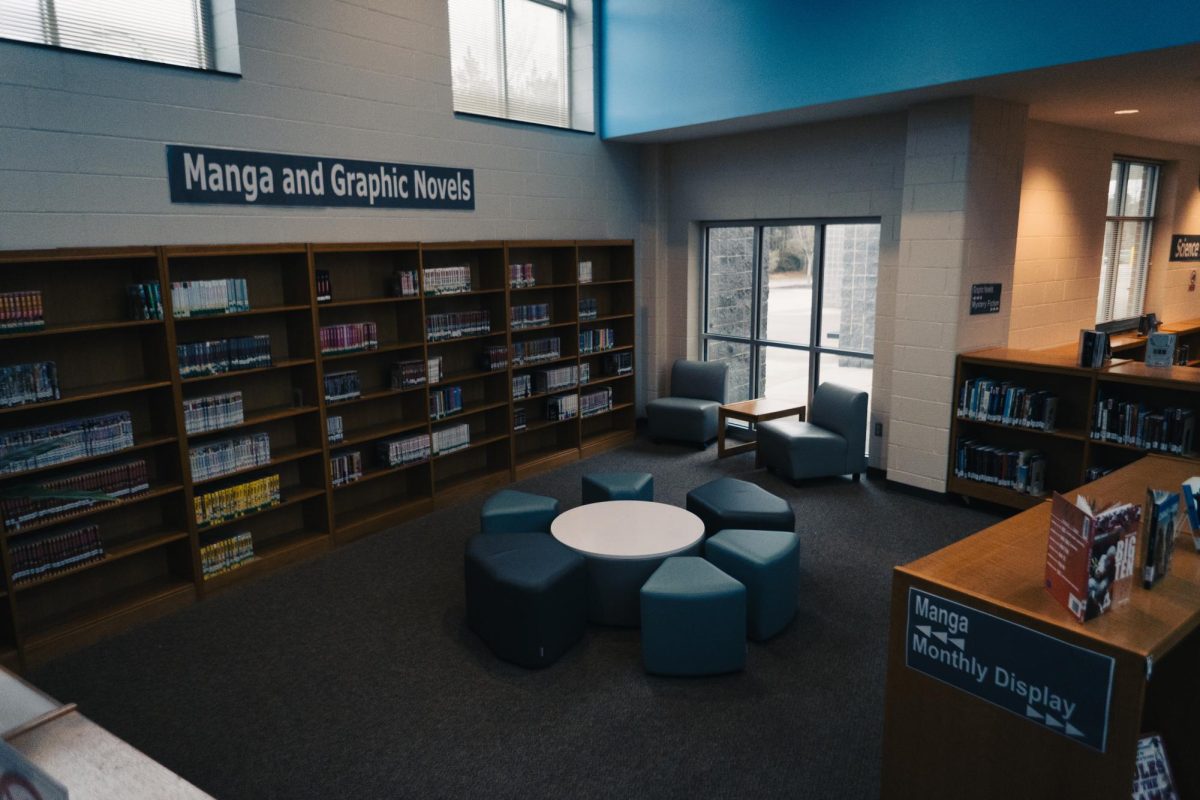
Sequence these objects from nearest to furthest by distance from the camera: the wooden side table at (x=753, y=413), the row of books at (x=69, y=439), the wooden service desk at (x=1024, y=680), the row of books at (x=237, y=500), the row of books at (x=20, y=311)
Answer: the wooden service desk at (x=1024, y=680)
the row of books at (x=20, y=311)
the row of books at (x=69, y=439)
the row of books at (x=237, y=500)
the wooden side table at (x=753, y=413)

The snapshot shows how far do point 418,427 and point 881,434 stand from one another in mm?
3877

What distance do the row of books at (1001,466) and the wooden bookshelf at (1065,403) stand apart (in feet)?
0.14

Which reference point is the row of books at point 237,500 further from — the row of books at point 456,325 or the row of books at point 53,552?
the row of books at point 456,325

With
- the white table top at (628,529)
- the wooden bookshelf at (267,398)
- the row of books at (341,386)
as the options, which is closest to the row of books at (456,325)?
the wooden bookshelf at (267,398)

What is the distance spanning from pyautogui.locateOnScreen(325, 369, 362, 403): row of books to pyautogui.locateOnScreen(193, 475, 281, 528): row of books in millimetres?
648

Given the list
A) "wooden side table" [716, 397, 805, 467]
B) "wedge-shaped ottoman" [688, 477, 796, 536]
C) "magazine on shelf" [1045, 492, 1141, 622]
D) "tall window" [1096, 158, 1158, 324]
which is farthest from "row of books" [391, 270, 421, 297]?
"tall window" [1096, 158, 1158, 324]

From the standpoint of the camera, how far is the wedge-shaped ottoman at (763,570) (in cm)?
390

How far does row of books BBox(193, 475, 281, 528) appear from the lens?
4586 mm

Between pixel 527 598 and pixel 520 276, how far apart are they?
3531 millimetres

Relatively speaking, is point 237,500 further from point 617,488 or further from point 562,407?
point 562,407

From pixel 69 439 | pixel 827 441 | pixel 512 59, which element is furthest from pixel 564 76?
pixel 69 439

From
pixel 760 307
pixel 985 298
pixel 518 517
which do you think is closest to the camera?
pixel 518 517

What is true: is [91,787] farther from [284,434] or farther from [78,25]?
[78,25]

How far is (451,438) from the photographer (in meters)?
6.13
